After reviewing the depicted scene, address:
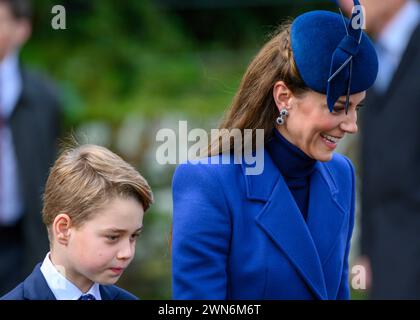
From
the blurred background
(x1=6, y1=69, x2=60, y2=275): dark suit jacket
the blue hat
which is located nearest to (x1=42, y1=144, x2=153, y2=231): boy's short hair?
the blue hat

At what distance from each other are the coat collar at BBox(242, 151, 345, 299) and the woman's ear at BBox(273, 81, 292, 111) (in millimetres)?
146

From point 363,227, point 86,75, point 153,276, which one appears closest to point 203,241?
point 363,227

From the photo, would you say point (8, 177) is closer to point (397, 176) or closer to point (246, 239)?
point (397, 176)

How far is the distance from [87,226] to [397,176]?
2.13 m

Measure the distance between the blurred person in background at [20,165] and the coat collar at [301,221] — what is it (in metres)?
2.18

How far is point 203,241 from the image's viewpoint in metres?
2.85

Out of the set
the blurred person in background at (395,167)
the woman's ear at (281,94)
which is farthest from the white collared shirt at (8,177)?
the woman's ear at (281,94)

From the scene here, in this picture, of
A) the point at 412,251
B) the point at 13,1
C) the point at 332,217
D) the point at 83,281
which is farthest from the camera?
the point at 13,1

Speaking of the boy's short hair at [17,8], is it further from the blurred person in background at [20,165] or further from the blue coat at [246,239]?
the blue coat at [246,239]

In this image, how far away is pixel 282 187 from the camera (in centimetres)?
298

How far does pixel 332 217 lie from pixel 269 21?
5.07 meters

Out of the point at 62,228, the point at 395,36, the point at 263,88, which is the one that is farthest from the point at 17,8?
the point at 62,228

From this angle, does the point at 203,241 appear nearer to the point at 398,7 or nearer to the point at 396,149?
the point at 396,149

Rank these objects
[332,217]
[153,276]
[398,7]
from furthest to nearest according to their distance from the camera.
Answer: [153,276] → [398,7] → [332,217]
